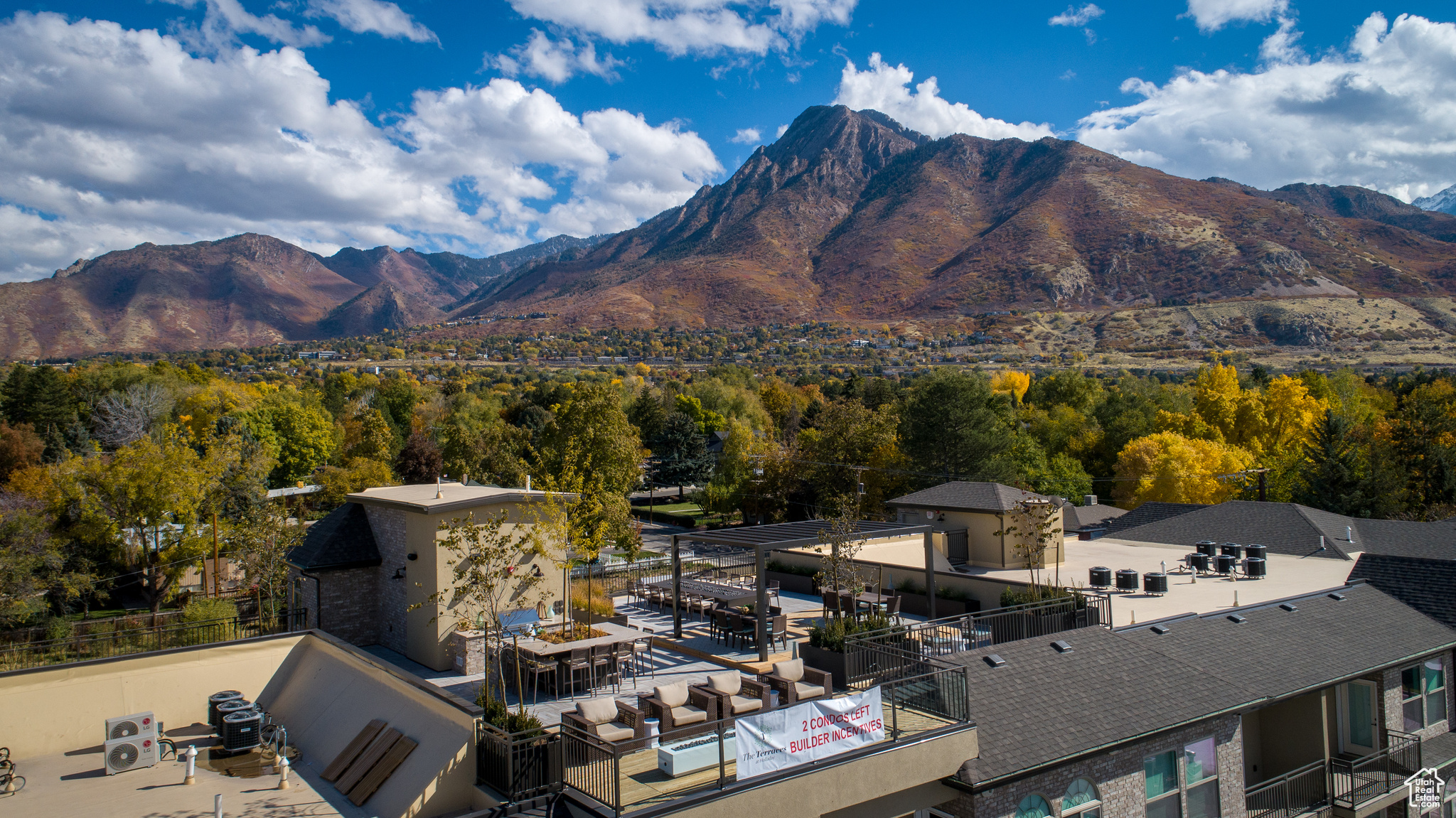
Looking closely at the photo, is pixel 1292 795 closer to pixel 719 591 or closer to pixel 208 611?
pixel 719 591

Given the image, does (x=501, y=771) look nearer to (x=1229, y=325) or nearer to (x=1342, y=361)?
(x=1342, y=361)

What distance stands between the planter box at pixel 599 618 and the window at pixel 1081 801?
8875 mm

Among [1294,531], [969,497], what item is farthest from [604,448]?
[1294,531]

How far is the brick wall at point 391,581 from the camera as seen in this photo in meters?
15.8

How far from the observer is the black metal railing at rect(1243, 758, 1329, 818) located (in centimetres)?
1314

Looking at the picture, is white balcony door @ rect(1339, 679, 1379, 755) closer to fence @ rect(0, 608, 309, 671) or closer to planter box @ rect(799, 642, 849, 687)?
planter box @ rect(799, 642, 849, 687)

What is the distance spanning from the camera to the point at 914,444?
169 ft

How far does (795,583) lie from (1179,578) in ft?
35.1

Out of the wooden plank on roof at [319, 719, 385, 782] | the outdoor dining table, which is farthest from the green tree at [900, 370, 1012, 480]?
the wooden plank on roof at [319, 719, 385, 782]

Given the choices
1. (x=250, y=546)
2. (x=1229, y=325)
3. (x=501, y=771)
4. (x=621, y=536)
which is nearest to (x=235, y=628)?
(x=250, y=546)

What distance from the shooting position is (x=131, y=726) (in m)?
11.2

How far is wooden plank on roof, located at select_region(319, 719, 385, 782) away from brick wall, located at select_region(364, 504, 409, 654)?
5.05 metres

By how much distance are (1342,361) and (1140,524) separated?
102630 mm

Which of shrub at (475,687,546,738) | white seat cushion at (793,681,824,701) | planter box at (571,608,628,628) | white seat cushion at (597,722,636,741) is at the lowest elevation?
planter box at (571,608,628,628)
